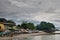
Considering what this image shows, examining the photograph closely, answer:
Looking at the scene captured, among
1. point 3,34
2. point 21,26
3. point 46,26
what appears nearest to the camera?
point 3,34

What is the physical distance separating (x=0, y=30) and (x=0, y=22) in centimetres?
98

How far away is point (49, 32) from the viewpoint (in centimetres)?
2697

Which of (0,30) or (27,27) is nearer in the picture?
(0,30)

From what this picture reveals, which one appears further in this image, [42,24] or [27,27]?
[27,27]

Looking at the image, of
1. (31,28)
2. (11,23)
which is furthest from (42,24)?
(31,28)

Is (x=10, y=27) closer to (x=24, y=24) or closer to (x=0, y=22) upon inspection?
(x=0, y=22)

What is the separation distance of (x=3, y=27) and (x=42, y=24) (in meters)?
5.88

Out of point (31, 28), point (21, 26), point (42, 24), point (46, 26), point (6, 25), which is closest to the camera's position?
point (6, 25)

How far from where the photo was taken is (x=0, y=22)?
707 inches

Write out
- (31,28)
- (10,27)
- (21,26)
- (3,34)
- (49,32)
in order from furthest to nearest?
(31,28) < (49,32) < (21,26) < (10,27) < (3,34)

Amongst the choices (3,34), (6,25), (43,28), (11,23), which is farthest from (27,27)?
(3,34)

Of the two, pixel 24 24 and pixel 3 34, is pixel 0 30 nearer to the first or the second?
pixel 3 34

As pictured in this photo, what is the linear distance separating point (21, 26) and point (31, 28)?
13.6 ft

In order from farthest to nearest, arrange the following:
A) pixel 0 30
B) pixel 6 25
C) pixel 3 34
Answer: pixel 6 25
pixel 0 30
pixel 3 34
